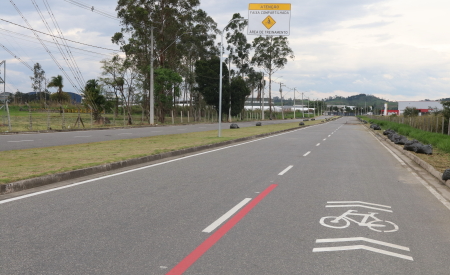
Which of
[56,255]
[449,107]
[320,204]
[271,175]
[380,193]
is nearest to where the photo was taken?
[56,255]

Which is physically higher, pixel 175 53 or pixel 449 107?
pixel 175 53

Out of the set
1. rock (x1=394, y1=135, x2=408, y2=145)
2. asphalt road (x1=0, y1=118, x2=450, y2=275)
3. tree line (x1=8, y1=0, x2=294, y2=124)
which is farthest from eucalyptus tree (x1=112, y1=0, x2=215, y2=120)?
asphalt road (x1=0, y1=118, x2=450, y2=275)

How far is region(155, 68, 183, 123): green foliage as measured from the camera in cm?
4688

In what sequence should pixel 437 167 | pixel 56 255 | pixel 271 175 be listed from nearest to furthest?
pixel 56 255, pixel 271 175, pixel 437 167

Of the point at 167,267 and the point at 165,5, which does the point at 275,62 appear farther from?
the point at 167,267

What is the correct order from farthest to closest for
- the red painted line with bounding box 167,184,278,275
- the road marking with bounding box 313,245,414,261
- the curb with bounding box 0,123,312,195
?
the curb with bounding box 0,123,312,195 → the road marking with bounding box 313,245,414,261 → the red painted line with bounding box 167,184,278,275

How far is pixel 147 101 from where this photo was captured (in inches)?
2143

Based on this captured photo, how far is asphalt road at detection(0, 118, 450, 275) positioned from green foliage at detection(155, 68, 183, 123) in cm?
3848

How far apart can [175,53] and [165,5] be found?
21.1 ft

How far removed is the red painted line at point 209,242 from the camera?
402cm

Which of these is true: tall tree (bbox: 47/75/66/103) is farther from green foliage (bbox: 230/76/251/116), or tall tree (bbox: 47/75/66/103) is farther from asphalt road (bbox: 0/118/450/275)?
asphalt road (bbox: 0/118/450/275)

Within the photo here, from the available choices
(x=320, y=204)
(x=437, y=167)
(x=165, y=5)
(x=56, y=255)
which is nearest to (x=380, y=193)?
(x=320, y=204)

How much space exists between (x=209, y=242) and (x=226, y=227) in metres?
0.68

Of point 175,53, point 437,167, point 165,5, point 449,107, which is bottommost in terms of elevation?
point 437,167
